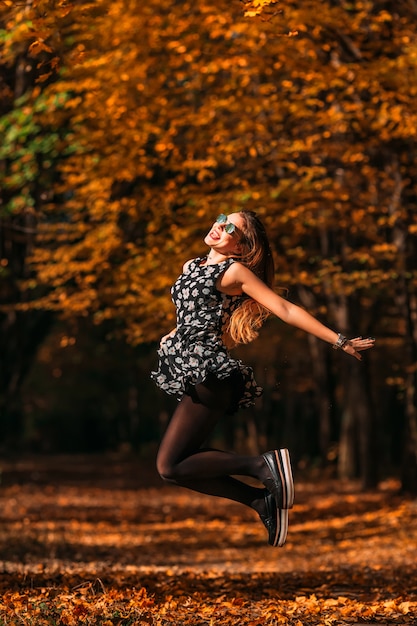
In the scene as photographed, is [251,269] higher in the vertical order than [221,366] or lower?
higher

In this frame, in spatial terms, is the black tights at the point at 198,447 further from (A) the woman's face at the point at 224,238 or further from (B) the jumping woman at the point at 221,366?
(A) the woman's face at the point at 224,238

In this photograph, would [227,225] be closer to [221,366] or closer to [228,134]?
[221,366]

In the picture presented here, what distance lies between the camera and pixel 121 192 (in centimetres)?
2009

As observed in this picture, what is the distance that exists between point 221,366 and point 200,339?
225 mm

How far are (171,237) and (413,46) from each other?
5983mm

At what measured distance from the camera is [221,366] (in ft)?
22.8

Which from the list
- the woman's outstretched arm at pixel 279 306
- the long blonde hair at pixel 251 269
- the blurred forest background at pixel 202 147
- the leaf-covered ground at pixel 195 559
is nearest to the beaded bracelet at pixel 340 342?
the woman's outstretched arm at pixel 279 306

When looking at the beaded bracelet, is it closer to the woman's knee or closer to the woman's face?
the woman's face

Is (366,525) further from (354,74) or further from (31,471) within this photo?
(31,471)

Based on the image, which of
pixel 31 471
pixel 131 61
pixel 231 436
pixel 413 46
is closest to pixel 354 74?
pixel 413 46

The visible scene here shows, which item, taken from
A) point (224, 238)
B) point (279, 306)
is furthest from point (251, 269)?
point (279, 306)

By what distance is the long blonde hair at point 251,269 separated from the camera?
709cm

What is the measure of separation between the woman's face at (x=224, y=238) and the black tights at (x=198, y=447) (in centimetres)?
76

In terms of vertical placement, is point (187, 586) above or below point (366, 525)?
above
